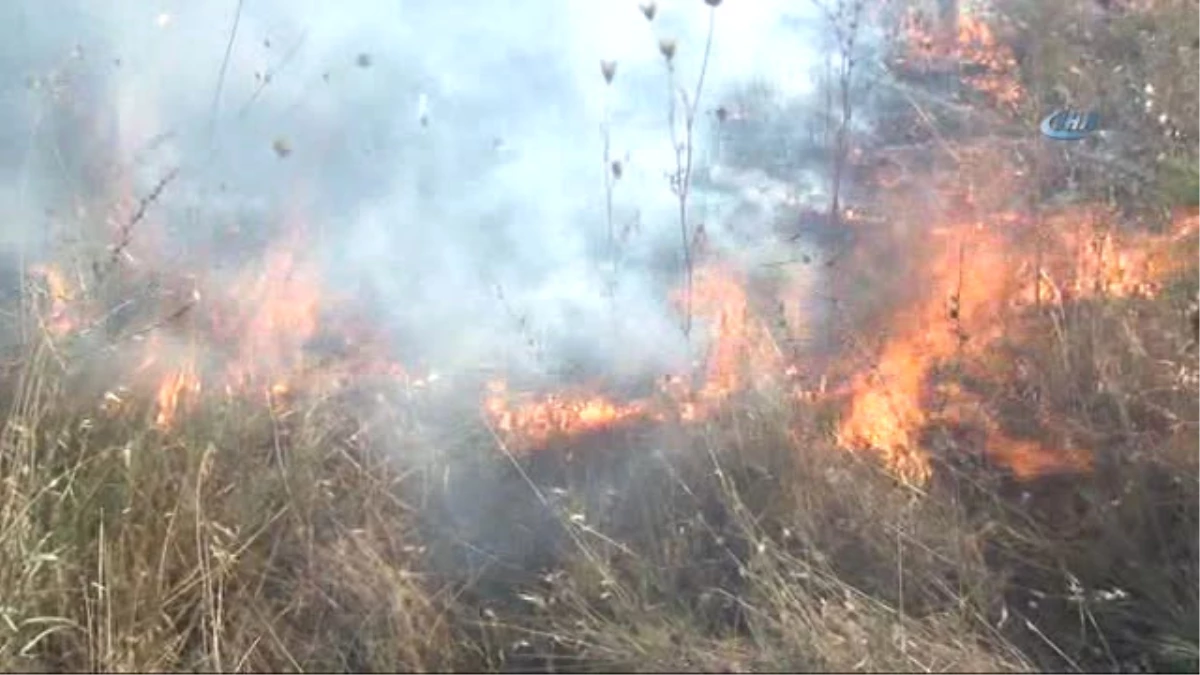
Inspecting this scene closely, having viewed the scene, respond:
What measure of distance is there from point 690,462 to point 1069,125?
2.33m

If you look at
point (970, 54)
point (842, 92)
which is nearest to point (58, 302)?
point (842, 92)

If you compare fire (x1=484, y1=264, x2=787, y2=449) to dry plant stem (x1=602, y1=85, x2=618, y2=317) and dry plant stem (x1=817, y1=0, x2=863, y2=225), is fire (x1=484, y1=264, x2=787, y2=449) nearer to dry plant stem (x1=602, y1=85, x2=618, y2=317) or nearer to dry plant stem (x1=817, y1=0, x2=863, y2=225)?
dry plant stem (x1=602, y1=85, x2=618, y2=317)

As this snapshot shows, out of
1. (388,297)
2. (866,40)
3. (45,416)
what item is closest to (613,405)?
(388,297)

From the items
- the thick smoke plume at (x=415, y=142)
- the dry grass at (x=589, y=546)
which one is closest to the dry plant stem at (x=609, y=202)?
the thick smoke plume at (x=415, y=142)

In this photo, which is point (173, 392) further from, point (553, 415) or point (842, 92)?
point (842, 92)

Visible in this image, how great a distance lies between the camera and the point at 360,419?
3248 millimetres

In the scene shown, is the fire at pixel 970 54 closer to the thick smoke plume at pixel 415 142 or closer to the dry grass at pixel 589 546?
the thick smoke plume at pixel 415 142

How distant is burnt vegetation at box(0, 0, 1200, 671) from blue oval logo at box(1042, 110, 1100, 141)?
0.80 ft

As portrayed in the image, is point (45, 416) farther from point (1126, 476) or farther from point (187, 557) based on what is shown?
point (1126, 476)

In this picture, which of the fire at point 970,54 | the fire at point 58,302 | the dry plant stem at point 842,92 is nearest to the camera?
the fire at point 58,302

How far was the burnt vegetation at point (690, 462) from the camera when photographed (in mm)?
2605

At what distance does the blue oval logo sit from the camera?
463 cm

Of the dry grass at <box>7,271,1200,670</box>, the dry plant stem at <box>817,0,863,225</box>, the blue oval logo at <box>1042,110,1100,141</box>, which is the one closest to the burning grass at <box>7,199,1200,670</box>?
the dry grass at <box>7,271,1200,670</box>

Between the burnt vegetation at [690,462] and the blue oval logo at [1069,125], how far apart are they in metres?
0.24
